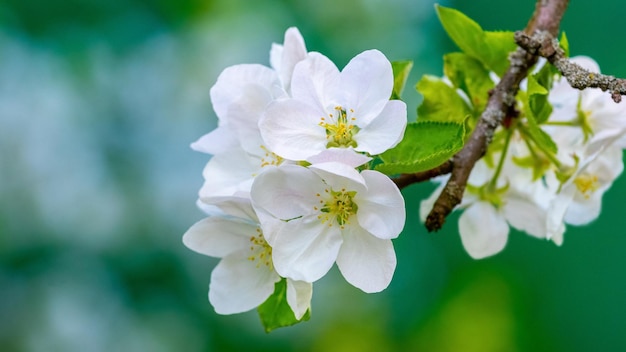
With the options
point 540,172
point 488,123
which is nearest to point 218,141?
point 488,123

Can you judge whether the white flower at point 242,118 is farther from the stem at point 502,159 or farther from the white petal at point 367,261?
the stem at point 502,159

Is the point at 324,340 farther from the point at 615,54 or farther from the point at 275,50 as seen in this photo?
the point at 275,50

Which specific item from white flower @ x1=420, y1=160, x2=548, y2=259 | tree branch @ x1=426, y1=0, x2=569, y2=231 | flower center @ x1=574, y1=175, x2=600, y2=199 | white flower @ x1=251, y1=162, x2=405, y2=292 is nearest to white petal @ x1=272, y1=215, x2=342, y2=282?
white flower @ x1=251, y1=162, x2=405, y2=292

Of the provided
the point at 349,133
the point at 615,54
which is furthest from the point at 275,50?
the point at 615,54

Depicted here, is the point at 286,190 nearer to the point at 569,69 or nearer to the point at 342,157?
the point at 342,157

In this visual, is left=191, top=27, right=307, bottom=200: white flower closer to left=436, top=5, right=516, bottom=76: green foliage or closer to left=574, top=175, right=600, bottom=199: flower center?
left=436, top=5, right=516, bottom=76: green foliage
